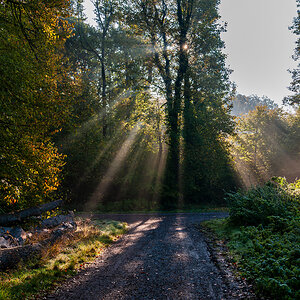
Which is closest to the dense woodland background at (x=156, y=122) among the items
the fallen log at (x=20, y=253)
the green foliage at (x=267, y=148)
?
the green foliage at (x=267, y=148)

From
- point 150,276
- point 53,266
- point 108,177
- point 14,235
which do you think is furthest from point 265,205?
point 108,177

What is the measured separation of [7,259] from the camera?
20.8ft

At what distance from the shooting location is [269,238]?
24.8 feet

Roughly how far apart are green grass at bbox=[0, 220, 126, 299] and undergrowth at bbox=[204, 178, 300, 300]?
4.56 metres

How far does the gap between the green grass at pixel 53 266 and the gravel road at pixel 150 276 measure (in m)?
0.35

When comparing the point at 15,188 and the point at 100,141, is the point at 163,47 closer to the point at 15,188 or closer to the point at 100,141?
the point at 100,141

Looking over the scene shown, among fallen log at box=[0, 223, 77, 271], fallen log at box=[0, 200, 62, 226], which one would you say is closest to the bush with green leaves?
fallen log at box=[0, 223, 77, 271]

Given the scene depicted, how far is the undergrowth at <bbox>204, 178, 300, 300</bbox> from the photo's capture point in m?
4.89

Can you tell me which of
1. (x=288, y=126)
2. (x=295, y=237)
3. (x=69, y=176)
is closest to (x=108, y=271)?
(x=295, y=237)

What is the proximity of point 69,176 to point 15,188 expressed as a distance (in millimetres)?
15312

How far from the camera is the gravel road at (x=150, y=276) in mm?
5051

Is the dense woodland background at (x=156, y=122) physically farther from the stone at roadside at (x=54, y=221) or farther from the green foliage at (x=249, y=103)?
the green foliage at (x=249, y=103)

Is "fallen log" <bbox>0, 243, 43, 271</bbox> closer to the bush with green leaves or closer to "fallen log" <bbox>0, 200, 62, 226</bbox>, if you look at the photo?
"fallen log" <bbox>0, 200, 62, 226</bbox>

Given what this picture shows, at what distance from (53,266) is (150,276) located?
2.66m
